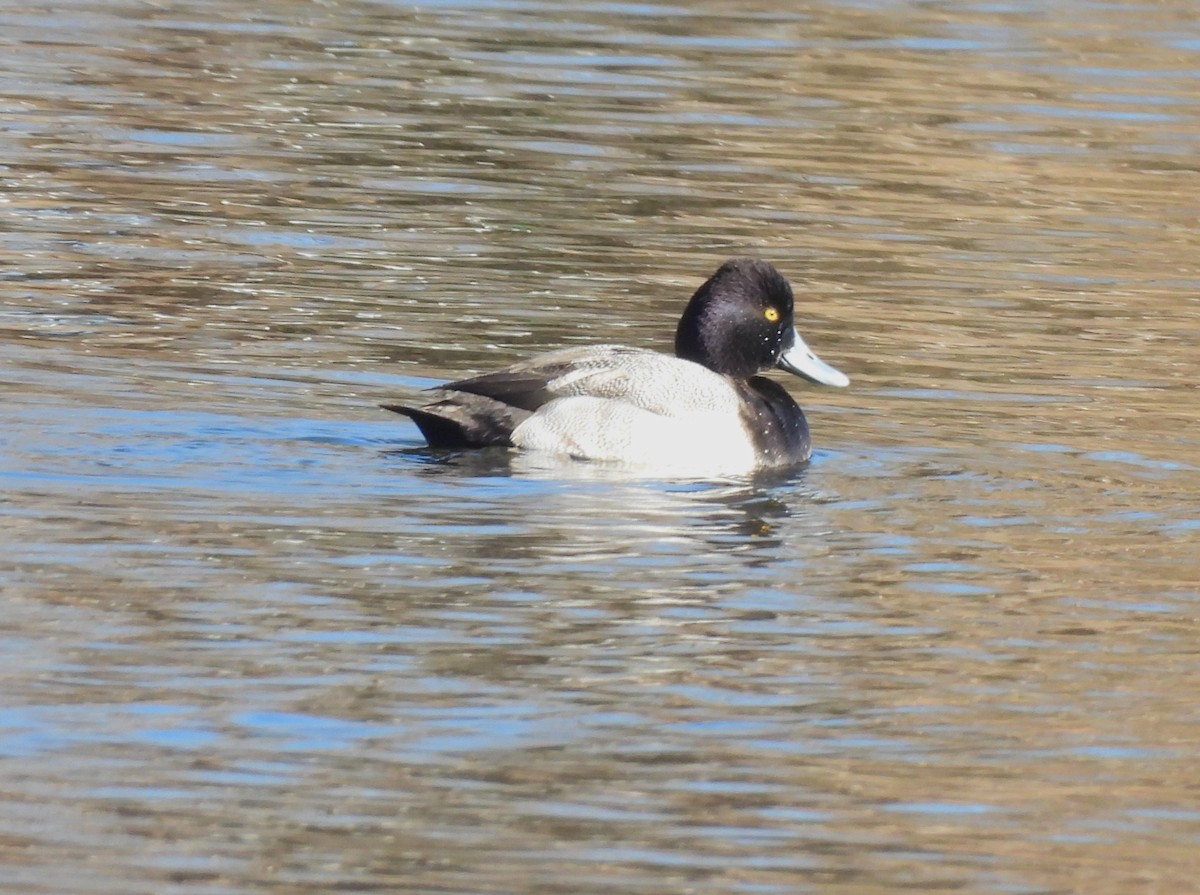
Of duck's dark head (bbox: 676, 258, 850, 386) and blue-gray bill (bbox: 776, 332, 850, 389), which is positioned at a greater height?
duck's dark head (bbox: 676, 258, 850, 386)

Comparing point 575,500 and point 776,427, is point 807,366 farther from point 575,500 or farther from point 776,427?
point 575,500

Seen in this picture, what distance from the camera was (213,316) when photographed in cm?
1205

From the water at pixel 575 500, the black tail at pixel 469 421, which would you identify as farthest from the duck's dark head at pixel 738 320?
the black tail at pixel 469 421

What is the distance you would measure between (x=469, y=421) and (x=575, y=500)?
2.65 ft

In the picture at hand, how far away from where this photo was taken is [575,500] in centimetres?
914

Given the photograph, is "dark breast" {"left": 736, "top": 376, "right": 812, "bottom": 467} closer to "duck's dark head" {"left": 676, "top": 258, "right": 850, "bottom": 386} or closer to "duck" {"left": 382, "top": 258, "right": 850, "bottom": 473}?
"duck" {"left": 382, "top": 258, "right": 850, "bottom": 473}

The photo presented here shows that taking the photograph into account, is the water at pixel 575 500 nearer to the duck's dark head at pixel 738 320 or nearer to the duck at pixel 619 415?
the duck at pixel 619 415

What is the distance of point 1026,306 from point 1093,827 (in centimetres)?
762

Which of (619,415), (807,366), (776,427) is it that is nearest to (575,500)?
(619,415)

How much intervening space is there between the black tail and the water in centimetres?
13

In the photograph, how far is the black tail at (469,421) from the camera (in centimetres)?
975

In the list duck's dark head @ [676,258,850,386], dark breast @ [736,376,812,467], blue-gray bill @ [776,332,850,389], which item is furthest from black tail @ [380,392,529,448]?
blue-gray bill @ [776,332,850,389]

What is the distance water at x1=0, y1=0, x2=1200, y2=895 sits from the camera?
19.2 ft

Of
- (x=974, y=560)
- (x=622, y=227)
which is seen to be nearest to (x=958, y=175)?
(x=622, y=227)
